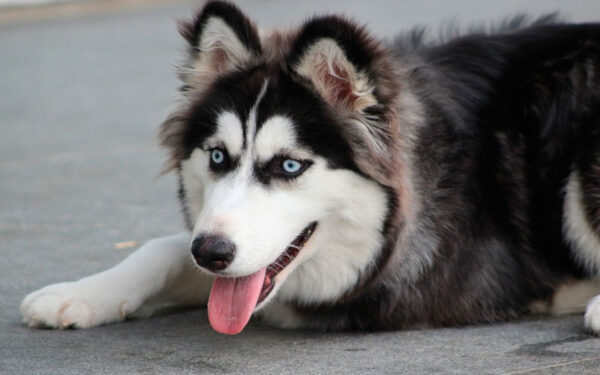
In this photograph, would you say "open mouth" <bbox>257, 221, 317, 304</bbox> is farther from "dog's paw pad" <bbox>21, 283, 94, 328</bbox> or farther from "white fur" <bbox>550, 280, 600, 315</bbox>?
"white fur" <bbox>550, 280, 600, 315</bbox>

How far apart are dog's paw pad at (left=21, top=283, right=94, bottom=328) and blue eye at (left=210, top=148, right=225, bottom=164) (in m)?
0.91

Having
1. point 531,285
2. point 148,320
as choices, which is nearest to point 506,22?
point 531,285

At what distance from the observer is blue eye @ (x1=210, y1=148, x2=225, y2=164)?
4.23 meters

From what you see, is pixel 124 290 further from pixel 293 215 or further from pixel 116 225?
pixel 116 225

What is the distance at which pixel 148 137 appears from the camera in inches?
364

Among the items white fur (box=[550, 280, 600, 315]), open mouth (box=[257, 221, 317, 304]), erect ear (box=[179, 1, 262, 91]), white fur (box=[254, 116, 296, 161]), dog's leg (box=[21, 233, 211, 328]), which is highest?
erect ear (box=[179, 1, 262, 91])

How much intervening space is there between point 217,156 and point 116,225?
2.47 meters

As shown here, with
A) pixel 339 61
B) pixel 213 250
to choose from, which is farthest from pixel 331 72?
pixel 213 250

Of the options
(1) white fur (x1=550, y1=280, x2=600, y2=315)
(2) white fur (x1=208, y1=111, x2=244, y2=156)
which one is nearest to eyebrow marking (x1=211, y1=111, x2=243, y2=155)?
(2) white fur (x1=208, y1=111, x2=244, y2=156)

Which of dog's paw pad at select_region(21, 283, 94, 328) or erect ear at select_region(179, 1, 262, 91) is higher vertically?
erect ear at select_region(179, 1, 262, 91)

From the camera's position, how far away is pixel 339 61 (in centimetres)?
420

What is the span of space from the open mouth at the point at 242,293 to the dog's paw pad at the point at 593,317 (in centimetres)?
125

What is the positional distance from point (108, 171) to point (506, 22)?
147 inches

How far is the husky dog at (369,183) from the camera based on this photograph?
13.6 ft
